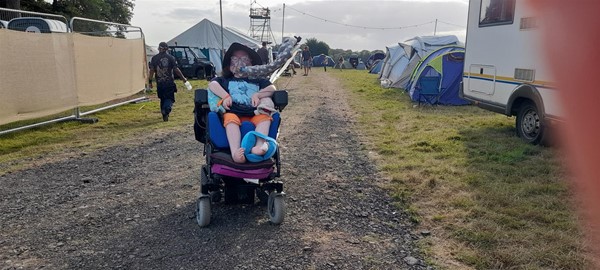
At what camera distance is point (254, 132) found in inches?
155

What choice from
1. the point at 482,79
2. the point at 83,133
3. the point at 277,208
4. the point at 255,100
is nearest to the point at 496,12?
the point at 482,79

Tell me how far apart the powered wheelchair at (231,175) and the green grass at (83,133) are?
3.28 meters

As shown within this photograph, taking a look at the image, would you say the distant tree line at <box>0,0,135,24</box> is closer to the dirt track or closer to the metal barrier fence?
the metal barrier fence

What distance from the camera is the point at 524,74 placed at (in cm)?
709

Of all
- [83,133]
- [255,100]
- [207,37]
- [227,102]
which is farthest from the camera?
[207,37]

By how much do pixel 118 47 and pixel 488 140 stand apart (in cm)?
905

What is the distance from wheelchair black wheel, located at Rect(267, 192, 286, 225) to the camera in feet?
12.8

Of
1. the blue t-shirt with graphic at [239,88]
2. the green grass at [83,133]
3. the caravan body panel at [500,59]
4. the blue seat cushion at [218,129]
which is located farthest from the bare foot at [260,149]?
the caravan body panel at [500,59]

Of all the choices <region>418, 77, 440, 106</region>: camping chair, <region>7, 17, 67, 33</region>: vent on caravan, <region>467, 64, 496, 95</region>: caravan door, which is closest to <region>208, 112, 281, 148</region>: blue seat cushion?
<region>467, 64, 496, 95</region>: caravan door

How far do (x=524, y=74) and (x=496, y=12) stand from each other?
1458 mm

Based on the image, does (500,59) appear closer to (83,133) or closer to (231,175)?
(231,175)

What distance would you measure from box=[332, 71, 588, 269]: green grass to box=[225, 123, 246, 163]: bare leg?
5.69 ft

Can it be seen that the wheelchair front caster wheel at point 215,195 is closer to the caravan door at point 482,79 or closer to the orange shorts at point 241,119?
the orange shorts at point 241,119

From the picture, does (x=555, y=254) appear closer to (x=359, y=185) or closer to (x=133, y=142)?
(x=359, y=185)
